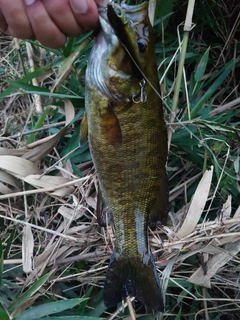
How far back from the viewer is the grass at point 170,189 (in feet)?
6.04

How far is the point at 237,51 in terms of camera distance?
2363 millimetres

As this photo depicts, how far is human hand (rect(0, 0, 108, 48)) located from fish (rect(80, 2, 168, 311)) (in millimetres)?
70

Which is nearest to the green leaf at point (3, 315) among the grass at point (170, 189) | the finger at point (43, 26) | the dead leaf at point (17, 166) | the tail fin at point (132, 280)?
the grass at point (170, 189)

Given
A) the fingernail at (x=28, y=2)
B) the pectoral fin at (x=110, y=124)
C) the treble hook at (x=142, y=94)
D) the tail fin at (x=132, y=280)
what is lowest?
the tail fin at (x=132, y=280)

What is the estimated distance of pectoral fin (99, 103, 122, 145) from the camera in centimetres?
164

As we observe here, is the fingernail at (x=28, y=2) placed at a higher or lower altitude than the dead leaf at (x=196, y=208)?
higher

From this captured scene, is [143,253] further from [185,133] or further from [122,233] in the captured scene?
[185,133]

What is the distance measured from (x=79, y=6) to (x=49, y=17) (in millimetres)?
116

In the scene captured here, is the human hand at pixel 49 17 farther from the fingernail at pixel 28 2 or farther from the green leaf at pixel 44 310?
the green leaf at pixel 44 310

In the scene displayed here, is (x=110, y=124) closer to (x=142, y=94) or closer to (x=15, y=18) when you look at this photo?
(x=142, y=94)

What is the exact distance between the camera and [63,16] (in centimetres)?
146

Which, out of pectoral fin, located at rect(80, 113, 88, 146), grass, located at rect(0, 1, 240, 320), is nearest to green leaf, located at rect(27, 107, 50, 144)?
grass, located at rect(0, 1, 240, 320)

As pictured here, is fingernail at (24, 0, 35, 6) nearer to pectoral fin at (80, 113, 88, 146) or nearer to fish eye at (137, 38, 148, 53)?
fish eye at (137, 38, 148, 53)

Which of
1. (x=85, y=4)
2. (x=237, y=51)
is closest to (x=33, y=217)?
(x=85, y=4)
